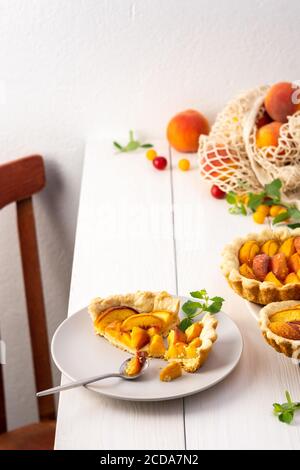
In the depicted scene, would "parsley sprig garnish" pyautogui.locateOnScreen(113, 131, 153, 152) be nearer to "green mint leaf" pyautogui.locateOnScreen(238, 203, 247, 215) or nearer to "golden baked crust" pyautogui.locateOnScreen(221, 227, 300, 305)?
"green mint leaf" pyautogui.locateOnScreen(238, 203, 247, 215)

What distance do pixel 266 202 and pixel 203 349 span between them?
57 centimetres

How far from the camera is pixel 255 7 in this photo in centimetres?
161

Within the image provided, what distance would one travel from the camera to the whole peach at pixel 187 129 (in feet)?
5.31

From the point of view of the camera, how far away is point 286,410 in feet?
2.78

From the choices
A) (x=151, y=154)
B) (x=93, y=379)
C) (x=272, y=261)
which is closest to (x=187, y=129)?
(x=151, y=154)

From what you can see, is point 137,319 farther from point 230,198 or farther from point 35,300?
point 35,300

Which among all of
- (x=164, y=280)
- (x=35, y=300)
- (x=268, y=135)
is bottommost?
(x=35, y=300)

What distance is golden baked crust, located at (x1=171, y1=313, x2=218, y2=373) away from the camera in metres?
0.88

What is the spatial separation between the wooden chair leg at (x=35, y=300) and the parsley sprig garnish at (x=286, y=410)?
36.5 inches

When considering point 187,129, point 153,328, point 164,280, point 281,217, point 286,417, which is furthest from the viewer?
point 187,129

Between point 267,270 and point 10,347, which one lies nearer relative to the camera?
point 267,270
